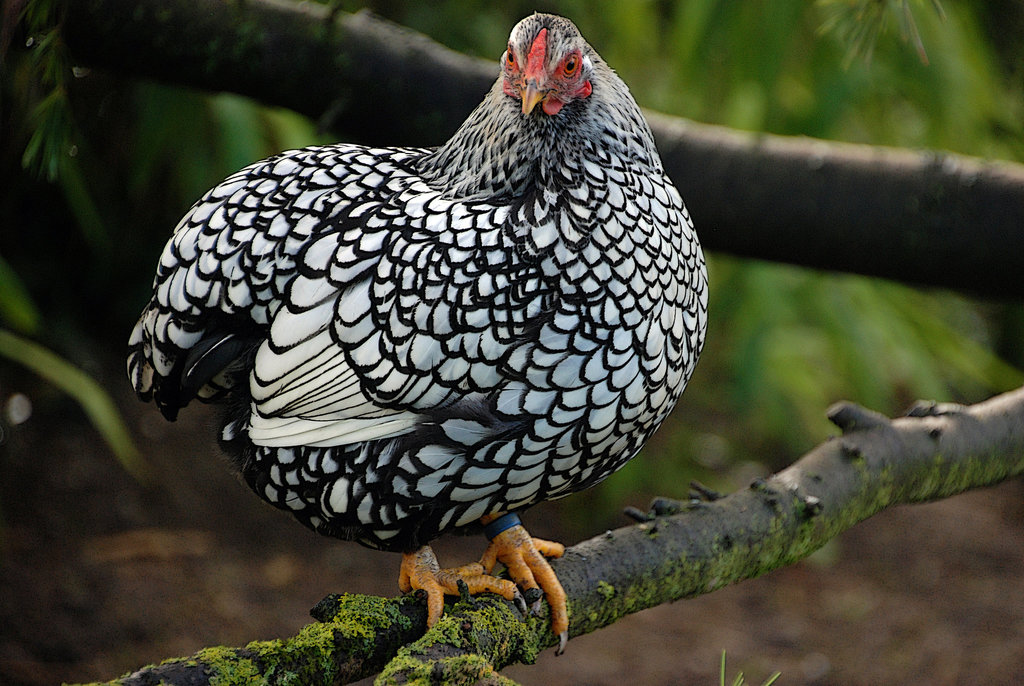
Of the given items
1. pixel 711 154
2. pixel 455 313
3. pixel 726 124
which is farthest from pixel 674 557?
pixel 726 124

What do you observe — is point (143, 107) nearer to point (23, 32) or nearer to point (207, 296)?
point (23, 32)

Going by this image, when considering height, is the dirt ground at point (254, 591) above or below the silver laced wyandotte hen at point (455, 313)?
below

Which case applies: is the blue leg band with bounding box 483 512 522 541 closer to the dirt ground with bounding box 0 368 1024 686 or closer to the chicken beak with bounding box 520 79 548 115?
the chicken beak with bounding box 520 79 548 115

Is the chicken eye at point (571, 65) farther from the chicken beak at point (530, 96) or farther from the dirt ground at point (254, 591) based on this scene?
the dirt ground at point (254, 591)

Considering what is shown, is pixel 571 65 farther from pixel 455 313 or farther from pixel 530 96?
pixel 455 313

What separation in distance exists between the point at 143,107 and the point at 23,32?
1484 millimetres

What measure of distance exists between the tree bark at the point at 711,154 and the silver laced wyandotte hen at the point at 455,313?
76 cm

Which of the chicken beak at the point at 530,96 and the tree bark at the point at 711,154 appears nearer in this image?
the chicken beak at the point at 530,96

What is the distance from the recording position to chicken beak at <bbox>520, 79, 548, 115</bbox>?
1441 millimetres

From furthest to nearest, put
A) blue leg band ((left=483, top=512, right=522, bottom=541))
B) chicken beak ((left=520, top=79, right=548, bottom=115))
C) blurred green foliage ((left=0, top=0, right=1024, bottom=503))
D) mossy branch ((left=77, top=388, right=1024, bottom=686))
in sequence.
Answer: blurred green foliage ((left=0, top=0, right=1024, bottom=503)) < blue leg band ((left=483, top=512, right=522, bottom=541)) < chicken beak ((left=520, top=79, right=548, bottom=115)) < mossy branch ((left=77, top=388, right=1024, bottom=686))

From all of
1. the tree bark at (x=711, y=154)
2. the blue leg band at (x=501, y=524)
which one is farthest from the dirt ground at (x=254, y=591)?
the blue leg band at (x=501, y=524)

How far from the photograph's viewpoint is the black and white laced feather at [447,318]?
1462mm

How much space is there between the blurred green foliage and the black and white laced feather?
1.43 metres

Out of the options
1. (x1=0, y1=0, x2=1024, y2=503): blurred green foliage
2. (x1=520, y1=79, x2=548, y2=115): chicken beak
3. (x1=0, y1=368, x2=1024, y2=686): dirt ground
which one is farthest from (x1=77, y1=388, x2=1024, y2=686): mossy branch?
(x1=0, y1=368, x2=1024, y2=686): dirt ground
